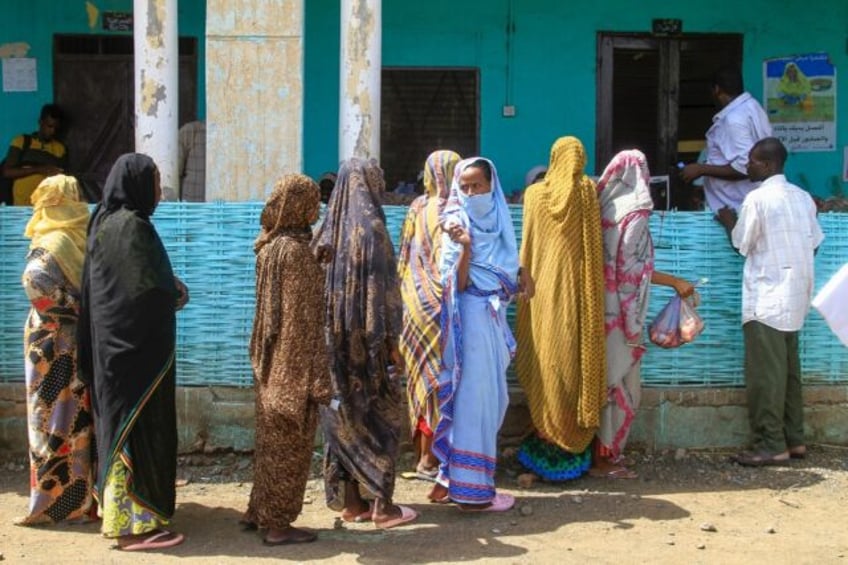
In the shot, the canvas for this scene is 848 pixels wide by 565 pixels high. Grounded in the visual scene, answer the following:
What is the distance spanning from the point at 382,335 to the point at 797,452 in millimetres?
2783

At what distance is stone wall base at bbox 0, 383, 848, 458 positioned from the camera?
6340mm

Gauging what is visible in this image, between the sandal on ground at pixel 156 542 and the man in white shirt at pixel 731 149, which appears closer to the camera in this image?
the sandal on ground at pixel 156 542

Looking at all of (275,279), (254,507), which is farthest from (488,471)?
(275,279)

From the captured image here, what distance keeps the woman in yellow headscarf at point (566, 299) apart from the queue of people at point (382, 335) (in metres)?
0.01

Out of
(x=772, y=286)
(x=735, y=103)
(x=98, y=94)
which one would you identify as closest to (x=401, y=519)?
(x=772, y=286)

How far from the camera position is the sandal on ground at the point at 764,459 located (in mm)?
6355

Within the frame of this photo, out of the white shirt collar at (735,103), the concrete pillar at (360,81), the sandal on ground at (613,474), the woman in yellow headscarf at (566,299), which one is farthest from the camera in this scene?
the white shirt collar at (735,103)

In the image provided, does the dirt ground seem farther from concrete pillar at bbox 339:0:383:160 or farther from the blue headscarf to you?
concrete pillar at bbox 339:0:383:160

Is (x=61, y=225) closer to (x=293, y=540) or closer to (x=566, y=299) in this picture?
(x=293, y=540)

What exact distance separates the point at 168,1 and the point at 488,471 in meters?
3.23

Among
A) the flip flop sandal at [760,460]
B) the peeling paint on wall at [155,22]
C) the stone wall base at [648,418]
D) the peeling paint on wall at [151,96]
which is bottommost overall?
the flip flop sandal at [760,460]

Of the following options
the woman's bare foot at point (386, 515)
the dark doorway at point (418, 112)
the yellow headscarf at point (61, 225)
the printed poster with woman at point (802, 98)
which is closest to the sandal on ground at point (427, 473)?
the woman's bare foot at point (386, 515)

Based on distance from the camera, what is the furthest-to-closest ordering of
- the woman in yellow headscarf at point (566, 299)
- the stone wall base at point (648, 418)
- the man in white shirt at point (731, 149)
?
the man in white shirt at point (731, 149) → the stone wall base at point (648, 418) → the woman in yellow headscarf at point (566, 299)

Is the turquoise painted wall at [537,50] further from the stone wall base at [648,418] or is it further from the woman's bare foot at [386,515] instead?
the woman's bare foot at [386,515]
